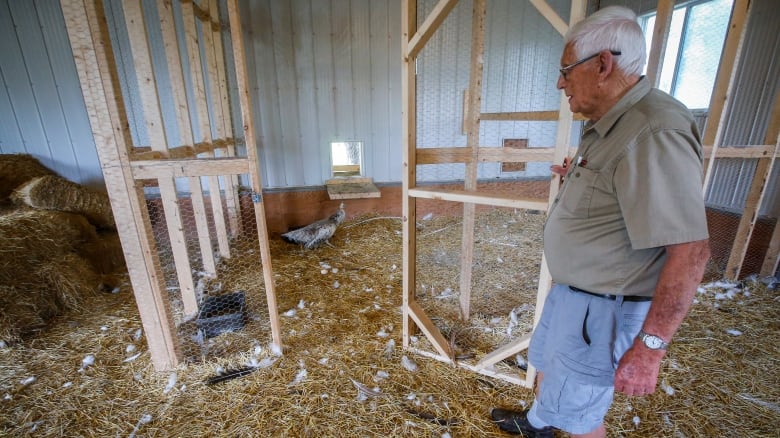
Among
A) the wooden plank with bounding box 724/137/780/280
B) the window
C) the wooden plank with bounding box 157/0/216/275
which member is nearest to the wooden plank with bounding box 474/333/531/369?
the wooden plank with bounding box 157/0/216/275

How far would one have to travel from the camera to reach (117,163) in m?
1.58

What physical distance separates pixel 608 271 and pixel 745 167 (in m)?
3.48

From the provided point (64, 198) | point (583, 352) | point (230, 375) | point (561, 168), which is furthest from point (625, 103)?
point (64, 198)

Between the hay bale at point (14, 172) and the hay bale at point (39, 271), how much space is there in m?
0.52

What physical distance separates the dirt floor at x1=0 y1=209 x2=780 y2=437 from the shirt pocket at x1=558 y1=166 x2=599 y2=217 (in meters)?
1.19

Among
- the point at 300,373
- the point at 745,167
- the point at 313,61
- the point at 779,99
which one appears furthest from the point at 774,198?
the point at 313,61

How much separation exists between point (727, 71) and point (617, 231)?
252cm

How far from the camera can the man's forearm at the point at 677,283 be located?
0.79m

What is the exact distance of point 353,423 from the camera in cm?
163

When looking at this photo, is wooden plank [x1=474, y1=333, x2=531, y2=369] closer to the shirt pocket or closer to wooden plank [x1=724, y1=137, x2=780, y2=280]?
the shirt pocket

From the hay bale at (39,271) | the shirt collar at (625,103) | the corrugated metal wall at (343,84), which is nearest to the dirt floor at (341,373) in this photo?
the hay bale at (39,271)

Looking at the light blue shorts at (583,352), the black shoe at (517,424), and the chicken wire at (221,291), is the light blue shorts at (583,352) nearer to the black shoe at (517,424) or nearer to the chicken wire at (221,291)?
the black shoe at (517,424)

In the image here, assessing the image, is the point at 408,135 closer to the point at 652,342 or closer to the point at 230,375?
the point at 652,342

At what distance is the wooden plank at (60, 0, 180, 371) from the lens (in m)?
1.43
